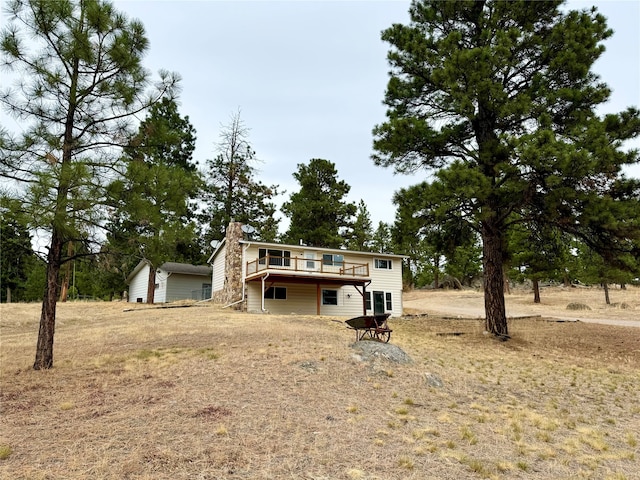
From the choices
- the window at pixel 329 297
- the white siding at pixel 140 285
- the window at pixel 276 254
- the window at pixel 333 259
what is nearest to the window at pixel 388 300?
the window at pixel 329 297

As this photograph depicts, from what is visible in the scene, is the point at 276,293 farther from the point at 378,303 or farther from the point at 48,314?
the point at 48,314

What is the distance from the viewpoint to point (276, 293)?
76.4ft

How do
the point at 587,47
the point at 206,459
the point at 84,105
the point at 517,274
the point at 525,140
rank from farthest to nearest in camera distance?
the point at 517,274 → the point at 587,47 → the point at 525,140 → the point at 84,105 → the point at 206,459

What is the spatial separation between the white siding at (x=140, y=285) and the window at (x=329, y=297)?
15478 millimetres

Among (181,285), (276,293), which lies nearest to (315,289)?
(276,293)

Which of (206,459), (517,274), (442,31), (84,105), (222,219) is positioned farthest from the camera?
(517,274)

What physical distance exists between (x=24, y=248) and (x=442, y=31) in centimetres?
1423

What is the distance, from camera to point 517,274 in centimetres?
3494

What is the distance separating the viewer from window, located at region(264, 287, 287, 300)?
75.9 feet

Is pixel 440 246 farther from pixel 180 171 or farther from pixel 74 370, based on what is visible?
pixel 74 370

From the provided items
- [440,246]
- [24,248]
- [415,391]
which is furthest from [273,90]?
[415,391]

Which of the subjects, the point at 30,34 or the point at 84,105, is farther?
the point at 84,105

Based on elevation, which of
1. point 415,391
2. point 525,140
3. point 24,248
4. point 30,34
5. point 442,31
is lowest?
point 415,391

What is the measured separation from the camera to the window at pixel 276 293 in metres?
23.1
